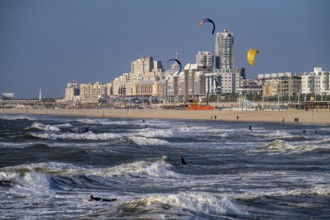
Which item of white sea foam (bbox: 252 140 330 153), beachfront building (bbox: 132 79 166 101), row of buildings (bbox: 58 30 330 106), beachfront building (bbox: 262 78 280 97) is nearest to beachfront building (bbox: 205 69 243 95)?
row of buildings (bbox: 58 30 330 106)

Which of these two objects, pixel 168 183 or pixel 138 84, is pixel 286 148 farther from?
pixel 138 84

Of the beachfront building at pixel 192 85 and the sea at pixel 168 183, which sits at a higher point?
→ the beachfront building at pixel 192 85

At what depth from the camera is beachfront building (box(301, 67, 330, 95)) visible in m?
128

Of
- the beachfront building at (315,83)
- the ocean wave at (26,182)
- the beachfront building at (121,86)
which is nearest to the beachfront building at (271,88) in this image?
the beachfront building at (315,83)

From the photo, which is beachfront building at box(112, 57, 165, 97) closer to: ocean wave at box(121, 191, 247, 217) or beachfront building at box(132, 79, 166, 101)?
beachfront building at box(132, 79, 166, 101)

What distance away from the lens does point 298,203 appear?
1292cm

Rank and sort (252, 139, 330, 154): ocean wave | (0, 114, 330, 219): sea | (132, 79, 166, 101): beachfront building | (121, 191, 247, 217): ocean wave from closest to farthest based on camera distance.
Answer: (121, 191, 247, 217): ocean wave < (0, 114, 330, 219): sea < (252, 139, 330, 154): ocean wave < (132, 79, 166, 101): beachfront building

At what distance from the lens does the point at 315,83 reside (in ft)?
428

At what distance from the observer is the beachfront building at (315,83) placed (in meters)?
128

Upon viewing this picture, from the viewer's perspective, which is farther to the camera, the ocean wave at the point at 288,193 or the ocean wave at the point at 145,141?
the ocean wave at the point at 145,141

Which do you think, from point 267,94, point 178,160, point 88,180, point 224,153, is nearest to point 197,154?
point 224,153

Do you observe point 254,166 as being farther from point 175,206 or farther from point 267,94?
point 267,94

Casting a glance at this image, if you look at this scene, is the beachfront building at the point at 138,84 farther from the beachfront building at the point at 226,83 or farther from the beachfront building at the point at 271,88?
the beachfront building at the point at 271,88

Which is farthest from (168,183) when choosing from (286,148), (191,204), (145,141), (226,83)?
(226,83)
